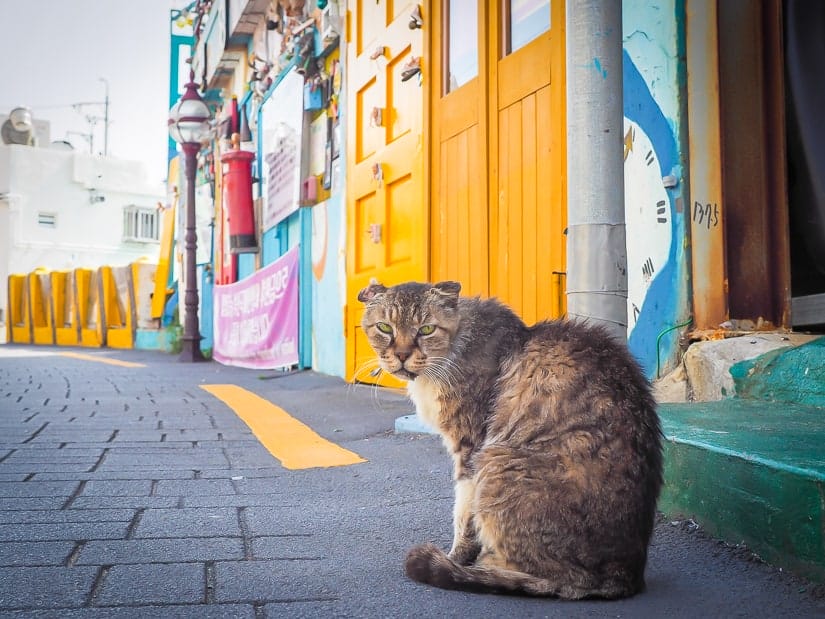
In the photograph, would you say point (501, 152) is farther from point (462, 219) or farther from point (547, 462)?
point (547, 462)

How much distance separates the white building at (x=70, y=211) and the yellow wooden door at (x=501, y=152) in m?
25.5

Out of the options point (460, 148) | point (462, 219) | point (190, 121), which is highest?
point (190, 121)

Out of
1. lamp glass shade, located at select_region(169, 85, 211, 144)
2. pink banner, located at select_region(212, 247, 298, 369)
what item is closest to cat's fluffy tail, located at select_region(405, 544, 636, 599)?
pink banner, located at select_region(212, 247, 298, 369)

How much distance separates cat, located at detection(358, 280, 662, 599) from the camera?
6.48ft

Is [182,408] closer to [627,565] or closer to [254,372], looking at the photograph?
[254,372]

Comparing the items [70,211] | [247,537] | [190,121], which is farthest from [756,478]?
[70,211]

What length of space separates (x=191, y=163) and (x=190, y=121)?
27.1 inches

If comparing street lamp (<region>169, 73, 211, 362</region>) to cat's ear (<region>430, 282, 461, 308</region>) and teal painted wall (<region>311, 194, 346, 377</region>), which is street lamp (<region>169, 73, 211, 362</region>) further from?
cat's ear (<region>430, 282, 461, 308</region>)

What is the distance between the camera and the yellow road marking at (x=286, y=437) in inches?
159

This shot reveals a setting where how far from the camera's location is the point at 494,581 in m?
2.00

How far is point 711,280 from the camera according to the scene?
388 centimetres

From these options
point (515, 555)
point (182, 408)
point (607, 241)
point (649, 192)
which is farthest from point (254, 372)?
point (515, 555)

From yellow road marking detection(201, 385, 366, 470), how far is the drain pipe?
68.5 inches

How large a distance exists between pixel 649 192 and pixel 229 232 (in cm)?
885
